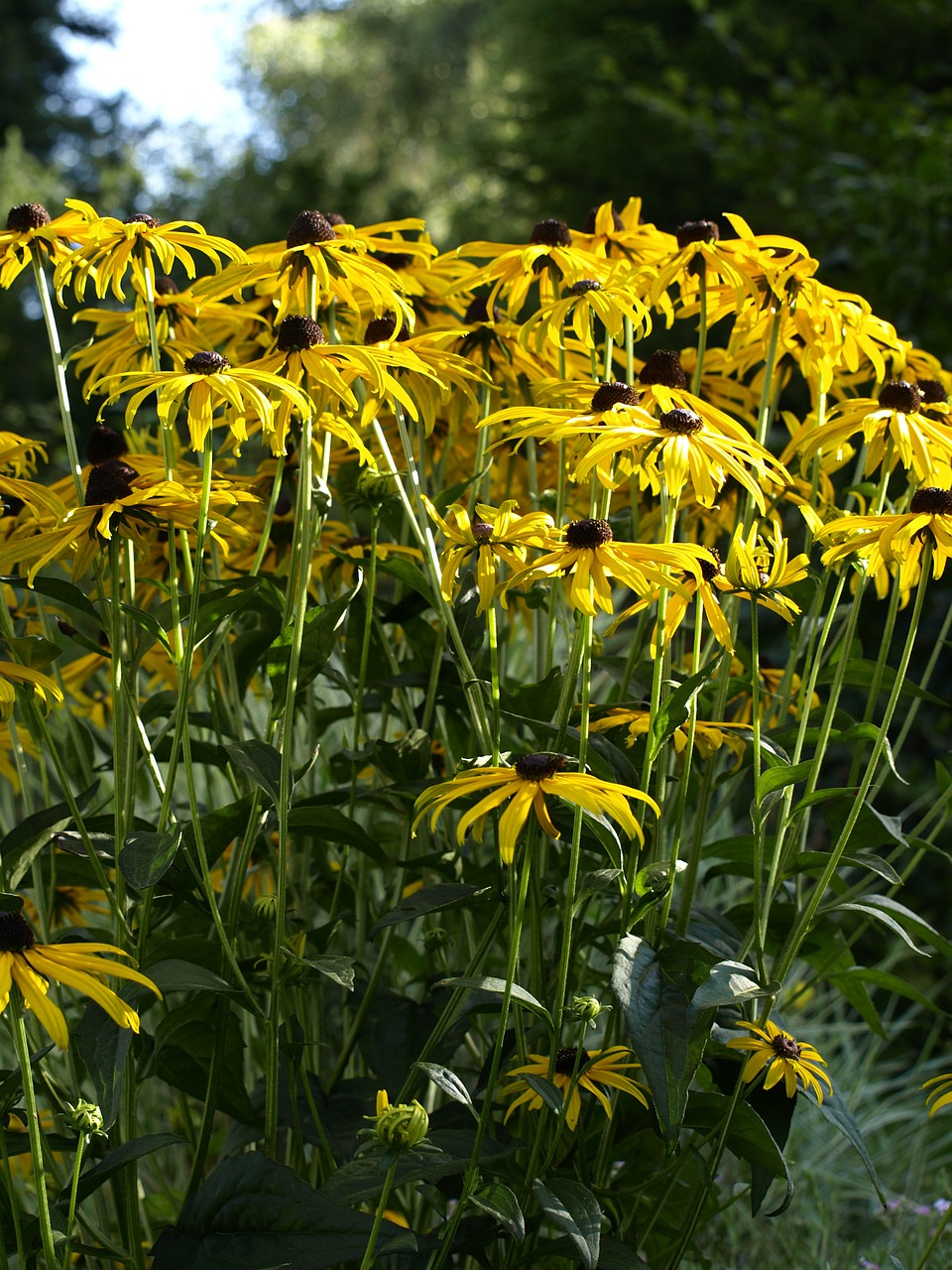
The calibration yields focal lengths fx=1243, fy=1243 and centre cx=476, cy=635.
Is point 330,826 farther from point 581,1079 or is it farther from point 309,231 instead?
point 309,231

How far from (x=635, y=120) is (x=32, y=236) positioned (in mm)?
5998

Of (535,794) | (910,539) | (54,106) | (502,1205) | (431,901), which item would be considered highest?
(54,106)

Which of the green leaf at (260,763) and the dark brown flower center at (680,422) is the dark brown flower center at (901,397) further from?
the green leaf at (260,763)

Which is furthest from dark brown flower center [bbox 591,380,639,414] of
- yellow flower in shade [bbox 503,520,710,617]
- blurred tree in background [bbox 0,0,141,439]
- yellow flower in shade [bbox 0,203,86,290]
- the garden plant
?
blurred tree in background [bbox 0,0,141,439]

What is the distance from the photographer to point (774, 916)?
1115mm

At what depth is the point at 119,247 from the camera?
39.9 inches

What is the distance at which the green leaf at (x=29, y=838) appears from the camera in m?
0.91

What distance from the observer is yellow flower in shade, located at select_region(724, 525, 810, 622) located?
2.79 ft

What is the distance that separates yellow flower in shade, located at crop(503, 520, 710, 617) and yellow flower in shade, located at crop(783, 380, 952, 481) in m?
0.24

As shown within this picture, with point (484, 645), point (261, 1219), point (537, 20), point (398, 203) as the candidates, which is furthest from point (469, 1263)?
point (537, 20)

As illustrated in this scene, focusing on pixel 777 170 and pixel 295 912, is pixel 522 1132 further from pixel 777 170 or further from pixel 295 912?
pixel 777 170

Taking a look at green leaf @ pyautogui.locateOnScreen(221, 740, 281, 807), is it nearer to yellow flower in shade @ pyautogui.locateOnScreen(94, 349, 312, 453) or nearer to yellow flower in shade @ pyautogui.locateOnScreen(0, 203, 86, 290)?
yellow flower in shade @ pyautogui.locateOnScreen(94, 349, 312, 453)

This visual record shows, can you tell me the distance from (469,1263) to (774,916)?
1.35 ft

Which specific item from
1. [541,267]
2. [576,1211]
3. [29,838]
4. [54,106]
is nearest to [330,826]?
[29,838]
